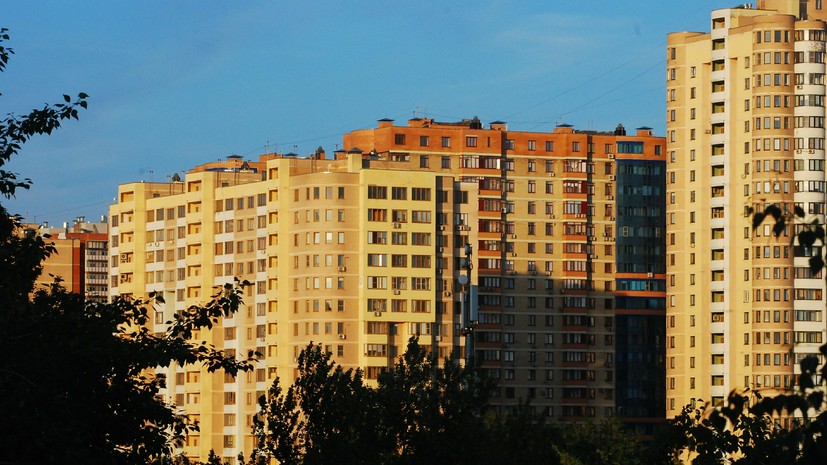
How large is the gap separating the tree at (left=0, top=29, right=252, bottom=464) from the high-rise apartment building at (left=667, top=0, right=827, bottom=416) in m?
126

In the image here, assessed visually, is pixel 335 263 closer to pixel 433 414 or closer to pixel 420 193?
pixel 420 193

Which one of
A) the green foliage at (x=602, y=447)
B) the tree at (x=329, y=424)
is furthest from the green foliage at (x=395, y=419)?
the green foliage at (x=602, y=447)

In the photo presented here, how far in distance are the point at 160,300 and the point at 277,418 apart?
110 ft

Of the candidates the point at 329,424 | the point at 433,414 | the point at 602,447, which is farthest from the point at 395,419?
the point at 602,447

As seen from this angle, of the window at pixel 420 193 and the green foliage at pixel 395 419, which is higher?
the window at pixel 420 193

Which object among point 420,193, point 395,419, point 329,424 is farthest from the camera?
point 420,193

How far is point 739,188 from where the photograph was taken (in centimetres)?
15925

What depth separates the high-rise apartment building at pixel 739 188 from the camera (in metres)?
155

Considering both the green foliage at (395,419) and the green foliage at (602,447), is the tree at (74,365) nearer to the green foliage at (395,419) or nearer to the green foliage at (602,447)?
the green foliage at (395,419)

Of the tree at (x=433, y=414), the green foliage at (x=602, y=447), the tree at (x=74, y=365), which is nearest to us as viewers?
the tree at (x=74, y=365)

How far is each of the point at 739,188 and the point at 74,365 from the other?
444 feet

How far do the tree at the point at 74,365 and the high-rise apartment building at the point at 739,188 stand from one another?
125739mm

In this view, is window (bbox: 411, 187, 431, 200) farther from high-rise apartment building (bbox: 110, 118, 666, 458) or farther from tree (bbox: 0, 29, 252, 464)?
tree (bbox: 0, 29, 252, 464)

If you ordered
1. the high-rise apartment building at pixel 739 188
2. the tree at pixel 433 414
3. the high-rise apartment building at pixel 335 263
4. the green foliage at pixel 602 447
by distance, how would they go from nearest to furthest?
the tree at pixel 433 414 → the green foliage at pixel 602 447 → the high-rise apartment building at pixel 739 188 → the high-rise apartment building at pixel 335 263
